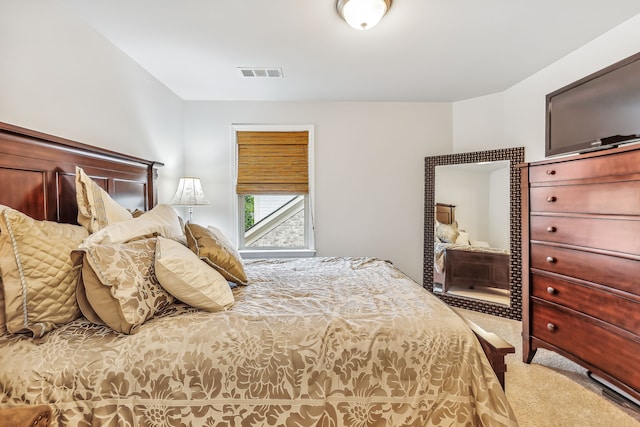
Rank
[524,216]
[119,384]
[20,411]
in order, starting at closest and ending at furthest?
[20,411], [119,384], [524,216]

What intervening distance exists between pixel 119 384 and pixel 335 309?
87cm

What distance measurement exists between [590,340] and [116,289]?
2.54 m

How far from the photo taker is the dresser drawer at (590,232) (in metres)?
1.52

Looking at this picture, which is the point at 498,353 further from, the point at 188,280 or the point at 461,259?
the point at 461,259

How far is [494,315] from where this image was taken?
2992 millimetres

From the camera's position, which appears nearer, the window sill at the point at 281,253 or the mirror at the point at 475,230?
the mirror at the point at 475,230

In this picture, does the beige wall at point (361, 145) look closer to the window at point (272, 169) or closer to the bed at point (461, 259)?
the window at point (272, 169)

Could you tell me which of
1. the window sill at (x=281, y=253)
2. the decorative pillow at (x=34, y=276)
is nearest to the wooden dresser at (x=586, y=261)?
the window sill at (x=281, y=253)

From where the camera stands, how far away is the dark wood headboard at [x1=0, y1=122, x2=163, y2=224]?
1.35m

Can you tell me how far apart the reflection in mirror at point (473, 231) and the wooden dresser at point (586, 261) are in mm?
954

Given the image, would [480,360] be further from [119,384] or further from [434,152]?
[434,152]

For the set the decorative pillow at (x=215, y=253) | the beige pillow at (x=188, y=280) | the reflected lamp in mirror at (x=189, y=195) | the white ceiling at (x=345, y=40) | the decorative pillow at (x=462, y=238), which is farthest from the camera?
the decorative pillow at (x=462, y=238)

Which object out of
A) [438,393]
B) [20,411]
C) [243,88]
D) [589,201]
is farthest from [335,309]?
[243,88]

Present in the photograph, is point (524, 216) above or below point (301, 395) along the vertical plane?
above
